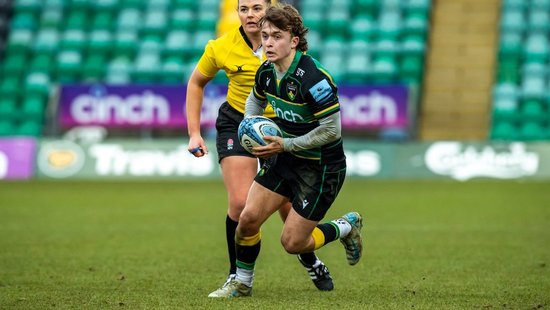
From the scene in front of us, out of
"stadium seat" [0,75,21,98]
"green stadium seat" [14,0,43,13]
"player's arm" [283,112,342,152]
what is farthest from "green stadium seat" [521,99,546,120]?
"player's arm" [283,112,342,152]

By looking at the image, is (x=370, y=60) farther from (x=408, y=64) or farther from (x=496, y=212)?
(x=496, y=212)

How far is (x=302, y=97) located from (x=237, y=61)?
975 mm

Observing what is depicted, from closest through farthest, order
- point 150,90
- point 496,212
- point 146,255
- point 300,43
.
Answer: point 300,43, point 146,255, point 496,212, point 150,90

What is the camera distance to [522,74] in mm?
22984

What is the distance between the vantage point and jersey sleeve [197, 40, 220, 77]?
7441 millimetres

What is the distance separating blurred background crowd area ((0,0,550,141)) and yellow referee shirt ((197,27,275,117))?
46.1 ft

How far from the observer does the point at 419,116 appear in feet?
73.8

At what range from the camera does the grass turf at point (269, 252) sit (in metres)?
6.93

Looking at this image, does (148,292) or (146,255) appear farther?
(146,255)

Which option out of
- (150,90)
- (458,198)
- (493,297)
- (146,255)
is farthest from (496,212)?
(150,90)

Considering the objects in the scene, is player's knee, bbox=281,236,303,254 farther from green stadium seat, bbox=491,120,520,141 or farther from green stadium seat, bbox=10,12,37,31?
green stadium seat, bbox=10,12,37,31

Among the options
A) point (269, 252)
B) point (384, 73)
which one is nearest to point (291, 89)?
point (269, 252)

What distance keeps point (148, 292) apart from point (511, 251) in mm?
4111

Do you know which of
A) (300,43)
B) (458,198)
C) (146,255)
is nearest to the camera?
(300,43)
